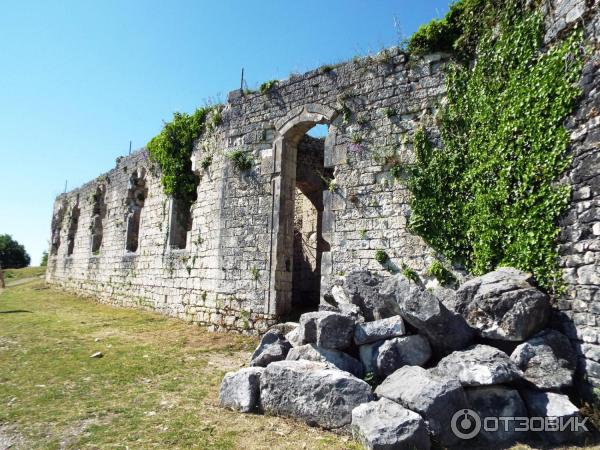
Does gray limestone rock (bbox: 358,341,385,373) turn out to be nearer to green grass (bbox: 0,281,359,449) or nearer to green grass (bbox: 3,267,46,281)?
green grass (bbox: 0,281,359,449)

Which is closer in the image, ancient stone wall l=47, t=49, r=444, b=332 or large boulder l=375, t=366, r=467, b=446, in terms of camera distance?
large boulder l=375, t=366, r=467, b=446

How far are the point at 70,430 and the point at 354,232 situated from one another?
4.97 m

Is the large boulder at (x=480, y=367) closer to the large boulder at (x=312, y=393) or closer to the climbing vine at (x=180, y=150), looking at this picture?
the large boulder at (x=312, y=393)

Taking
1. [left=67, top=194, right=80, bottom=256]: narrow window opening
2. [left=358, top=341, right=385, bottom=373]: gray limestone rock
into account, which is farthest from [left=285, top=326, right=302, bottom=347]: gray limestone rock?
[left=67, top=194, right=80, bottom=256]: narrow window opening

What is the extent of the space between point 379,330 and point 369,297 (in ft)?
2.16

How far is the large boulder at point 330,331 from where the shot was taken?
15.9 ft

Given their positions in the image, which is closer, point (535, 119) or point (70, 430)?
point (70, 430)

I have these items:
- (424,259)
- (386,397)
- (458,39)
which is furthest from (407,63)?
(386,397)

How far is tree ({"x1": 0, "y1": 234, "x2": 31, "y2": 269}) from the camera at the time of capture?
38.5 meters

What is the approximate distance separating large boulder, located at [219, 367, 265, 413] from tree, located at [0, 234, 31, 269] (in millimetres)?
42271

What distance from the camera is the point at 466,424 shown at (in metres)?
3.76

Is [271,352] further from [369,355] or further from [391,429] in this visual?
[391,429]

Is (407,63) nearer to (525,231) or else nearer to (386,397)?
(525,231)

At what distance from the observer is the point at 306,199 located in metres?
12.1
